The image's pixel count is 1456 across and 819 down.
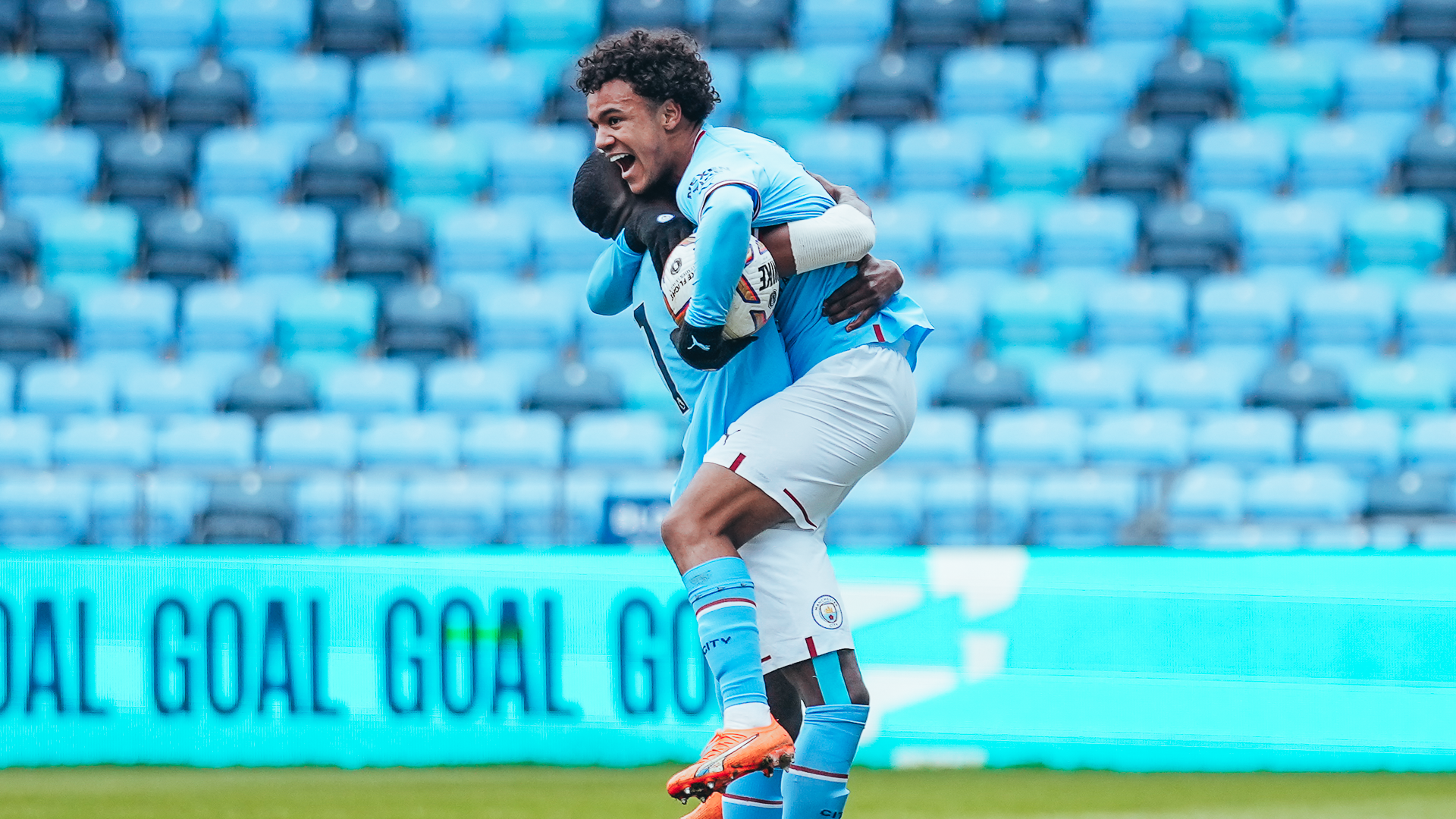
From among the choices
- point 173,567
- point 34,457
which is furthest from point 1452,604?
point 34,457

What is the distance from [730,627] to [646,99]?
1.20 metres

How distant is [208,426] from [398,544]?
221 centimetres

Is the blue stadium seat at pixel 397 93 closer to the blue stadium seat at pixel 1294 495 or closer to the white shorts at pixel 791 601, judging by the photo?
the blue stadium seat at pixel 1294 495

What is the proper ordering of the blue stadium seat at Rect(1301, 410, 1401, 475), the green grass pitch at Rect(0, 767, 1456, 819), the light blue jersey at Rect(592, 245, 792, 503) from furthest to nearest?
the blue stadium seat at Rect(1301, 410, 1401, 475)
the green grass pitch at Rect(0, 767, 1456, 819)
the light blue jersey at Rect(592, 245, 792, 503)

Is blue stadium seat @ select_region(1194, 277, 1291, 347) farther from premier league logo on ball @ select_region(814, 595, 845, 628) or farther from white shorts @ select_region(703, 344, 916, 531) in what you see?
premier league logo on ball @ select_region(814, 595, 845, 628)

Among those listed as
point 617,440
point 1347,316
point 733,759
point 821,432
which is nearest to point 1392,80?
point 1347,316

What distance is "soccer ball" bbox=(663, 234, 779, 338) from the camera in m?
3.29

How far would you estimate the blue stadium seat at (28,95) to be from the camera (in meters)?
11.3

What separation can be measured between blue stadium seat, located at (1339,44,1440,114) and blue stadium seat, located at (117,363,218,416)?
8.29 metres

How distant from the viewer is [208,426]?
866 centimetres

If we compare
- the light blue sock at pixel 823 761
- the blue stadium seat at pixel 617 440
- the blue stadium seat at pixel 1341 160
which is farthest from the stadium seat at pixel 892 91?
the light blue sock at pixel 823 761

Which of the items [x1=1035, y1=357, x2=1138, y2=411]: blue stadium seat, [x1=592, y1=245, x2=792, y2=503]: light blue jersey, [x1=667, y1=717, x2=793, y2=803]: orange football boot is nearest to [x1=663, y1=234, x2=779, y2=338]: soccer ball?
[x1=592, y1=245, x2=792, y2=503]: light blue jersey

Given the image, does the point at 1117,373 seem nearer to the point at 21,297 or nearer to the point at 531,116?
the point at 531,116

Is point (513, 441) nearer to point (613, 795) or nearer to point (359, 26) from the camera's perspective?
point (613, 795)
